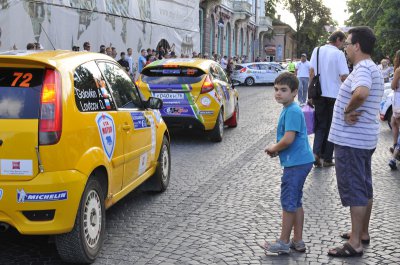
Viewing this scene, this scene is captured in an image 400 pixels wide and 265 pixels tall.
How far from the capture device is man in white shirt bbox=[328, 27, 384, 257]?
4293 mm

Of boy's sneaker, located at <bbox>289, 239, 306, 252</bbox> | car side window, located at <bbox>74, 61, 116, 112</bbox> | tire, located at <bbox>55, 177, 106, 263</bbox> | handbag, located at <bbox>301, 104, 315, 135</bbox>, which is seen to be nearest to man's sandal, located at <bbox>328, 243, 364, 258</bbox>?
boy's sneaker, located at <bbox>289, 239, 306, 252</bbox>

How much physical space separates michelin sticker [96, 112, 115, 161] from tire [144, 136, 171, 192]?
1.62 m

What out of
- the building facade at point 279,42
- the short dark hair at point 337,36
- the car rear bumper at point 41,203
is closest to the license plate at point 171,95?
the short dark hair at point 337,36

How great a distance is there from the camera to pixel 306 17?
74250 millimetres

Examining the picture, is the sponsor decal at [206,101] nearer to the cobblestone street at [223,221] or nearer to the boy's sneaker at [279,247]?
the cobblestone street at [223,221]

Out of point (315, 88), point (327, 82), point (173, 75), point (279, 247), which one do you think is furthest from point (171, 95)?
point (279, 247)

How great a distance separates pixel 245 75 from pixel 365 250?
2784cm

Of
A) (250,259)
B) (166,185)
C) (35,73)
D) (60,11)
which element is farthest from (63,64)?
(60,11)

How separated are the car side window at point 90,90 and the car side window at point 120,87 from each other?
0.19 metres

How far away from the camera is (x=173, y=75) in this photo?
968cm

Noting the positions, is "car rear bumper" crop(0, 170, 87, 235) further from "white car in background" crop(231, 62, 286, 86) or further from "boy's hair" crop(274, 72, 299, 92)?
"white car in background" crop(231, 62, 286, 86)

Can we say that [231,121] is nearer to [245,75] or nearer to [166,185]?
[166,185]

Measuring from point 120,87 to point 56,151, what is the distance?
163 cm

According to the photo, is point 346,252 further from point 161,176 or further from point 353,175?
point 161,176
